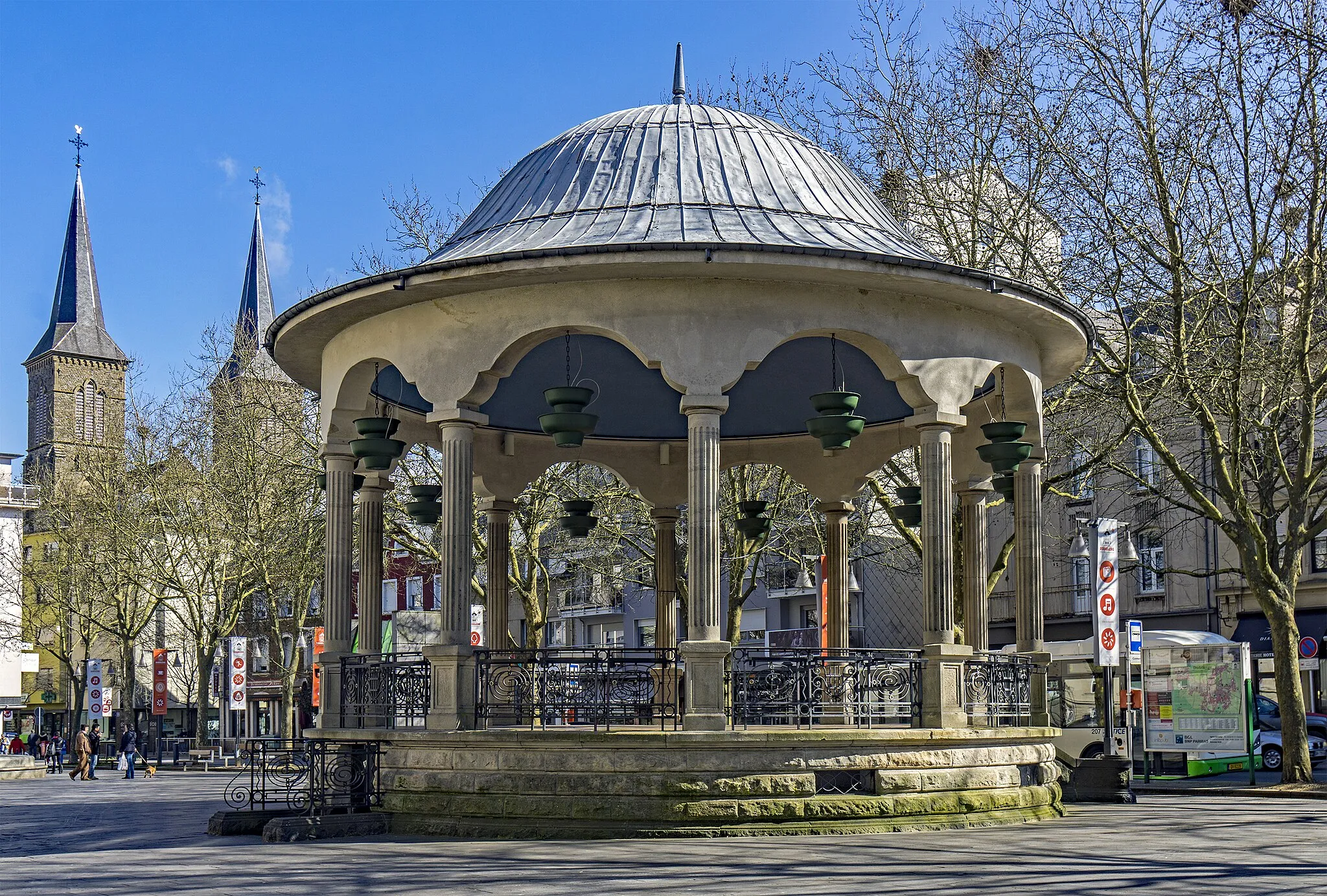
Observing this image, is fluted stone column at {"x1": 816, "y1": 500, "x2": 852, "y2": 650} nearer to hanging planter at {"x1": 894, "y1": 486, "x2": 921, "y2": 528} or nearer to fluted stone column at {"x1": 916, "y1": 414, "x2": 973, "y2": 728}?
hanging planter at {"x1": 894, "y1": 486, "x2": 921, "y2": 528}

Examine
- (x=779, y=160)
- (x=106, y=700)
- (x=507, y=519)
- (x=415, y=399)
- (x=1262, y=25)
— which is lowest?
(x=106, y=700)

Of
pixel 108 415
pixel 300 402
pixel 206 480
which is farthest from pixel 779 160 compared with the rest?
pixel 108 415

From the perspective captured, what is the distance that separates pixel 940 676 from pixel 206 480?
1321 inches

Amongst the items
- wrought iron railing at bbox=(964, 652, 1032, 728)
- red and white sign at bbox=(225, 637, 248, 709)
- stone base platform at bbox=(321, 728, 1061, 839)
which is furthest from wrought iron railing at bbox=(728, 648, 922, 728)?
red and white sign at bbox=(225, 637, 248, 709)

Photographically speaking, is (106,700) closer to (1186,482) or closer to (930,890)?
(1186,482)

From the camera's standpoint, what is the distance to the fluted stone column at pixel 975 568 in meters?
18.0

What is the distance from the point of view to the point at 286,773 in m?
16.9

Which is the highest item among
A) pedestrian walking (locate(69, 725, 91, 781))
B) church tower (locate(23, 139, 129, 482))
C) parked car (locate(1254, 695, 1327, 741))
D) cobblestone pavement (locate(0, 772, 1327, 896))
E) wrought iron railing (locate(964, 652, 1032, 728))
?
church tower (locate(23, 139, 129, 482))

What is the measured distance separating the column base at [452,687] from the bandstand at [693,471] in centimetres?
3

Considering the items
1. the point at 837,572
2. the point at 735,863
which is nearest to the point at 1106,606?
the point at 837,572

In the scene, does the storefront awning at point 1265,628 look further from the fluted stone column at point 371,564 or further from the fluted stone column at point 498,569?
the fluted stone column at point 371,564

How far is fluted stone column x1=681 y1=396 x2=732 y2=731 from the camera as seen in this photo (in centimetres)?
1494

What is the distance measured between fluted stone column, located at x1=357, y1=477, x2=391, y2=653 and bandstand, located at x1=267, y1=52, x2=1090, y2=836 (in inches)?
1.9

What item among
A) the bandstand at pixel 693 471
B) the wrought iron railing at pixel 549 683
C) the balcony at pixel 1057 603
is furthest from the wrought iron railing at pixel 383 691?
the balcony at pixel 1057 603
